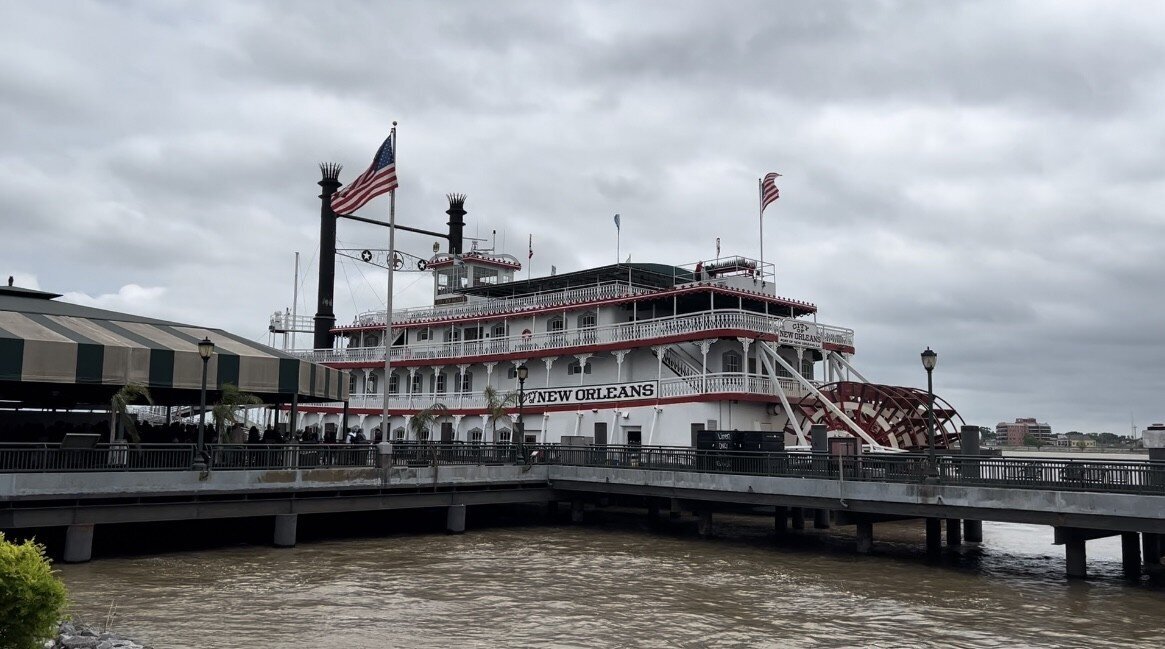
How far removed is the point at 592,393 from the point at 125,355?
18863 mm

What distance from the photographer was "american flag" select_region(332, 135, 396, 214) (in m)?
28.0

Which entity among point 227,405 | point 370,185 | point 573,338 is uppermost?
point 370,185

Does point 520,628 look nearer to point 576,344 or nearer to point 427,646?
point 427,646

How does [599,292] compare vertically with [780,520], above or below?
above

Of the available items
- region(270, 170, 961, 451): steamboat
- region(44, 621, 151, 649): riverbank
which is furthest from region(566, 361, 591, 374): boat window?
region(44, 621, 151, 649): riverbank

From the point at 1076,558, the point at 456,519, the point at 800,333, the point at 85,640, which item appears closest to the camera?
the point at 85,640

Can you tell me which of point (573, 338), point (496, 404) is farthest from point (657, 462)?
point (573, 338)

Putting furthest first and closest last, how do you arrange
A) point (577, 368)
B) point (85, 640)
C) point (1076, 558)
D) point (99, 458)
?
point (577, 368)
point (99, 458)
point (1076, 558)
point (85, 640)

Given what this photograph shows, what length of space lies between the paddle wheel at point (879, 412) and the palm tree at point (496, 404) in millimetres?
10776

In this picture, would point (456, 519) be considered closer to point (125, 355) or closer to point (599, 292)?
point (125, 355)

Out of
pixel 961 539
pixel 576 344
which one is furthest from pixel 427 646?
pixel 576 344

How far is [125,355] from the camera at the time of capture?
73.3 feet

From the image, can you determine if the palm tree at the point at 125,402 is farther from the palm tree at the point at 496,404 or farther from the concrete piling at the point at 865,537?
the concrete piling at the point at 865,537

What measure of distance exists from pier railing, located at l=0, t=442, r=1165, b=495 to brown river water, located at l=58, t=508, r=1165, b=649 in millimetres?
2066
